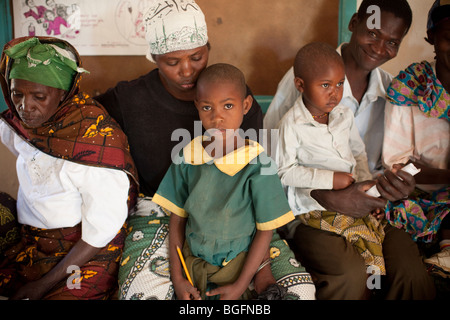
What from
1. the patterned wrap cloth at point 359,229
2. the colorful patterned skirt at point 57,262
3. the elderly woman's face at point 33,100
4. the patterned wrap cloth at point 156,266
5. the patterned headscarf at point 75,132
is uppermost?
the elderly woman's face at point 33,100

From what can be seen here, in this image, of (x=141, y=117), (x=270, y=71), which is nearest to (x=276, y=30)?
(x=270, y=71)

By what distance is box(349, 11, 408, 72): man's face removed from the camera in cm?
176

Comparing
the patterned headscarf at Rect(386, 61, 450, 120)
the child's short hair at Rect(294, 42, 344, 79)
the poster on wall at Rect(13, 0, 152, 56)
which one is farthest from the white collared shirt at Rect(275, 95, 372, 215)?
the poster on wall at Rect(13, 0, 152, 56)

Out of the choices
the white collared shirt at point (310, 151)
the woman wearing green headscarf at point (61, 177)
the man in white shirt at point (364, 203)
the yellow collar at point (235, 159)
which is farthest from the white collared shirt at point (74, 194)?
the man in white shirt at point (364, 203)

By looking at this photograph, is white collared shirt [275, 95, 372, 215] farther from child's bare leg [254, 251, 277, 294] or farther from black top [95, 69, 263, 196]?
child's bare leg [254, 251, 277, 294]

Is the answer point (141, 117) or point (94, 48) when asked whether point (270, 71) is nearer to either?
point (141, 117)

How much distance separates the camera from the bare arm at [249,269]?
55.4 inches

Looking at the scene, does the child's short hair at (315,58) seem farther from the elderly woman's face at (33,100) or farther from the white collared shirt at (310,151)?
the elderly woman's face at (33,100)

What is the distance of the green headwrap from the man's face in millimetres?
1453

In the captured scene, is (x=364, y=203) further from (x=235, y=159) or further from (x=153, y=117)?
(x=153, y=117)

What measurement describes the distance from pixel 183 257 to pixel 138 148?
65cm

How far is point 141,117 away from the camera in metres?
1.84

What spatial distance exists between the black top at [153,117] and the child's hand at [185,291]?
2.19 feet

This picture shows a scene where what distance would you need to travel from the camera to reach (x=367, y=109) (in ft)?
6.69
